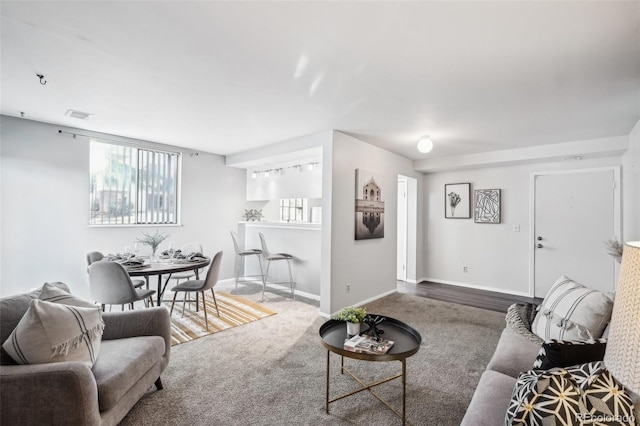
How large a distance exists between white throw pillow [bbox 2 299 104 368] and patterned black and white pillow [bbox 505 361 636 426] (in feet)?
6.61

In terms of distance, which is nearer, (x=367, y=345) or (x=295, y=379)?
(x=367, y=345)

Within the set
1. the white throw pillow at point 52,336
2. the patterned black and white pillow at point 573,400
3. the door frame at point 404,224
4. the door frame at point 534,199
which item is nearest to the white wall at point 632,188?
the door frame at point 534,199

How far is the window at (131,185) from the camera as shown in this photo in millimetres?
4309

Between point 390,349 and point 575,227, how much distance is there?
14.4 ft

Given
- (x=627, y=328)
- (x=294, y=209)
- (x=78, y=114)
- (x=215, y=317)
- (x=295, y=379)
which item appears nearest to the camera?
(x=627, y=328)

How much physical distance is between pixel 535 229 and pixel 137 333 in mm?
5550

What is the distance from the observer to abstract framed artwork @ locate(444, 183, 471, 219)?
559 cm

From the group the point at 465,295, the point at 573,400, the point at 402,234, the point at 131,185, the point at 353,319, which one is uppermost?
the point at 131,185

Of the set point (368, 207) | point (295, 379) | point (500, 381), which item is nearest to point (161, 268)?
point (295, 379)

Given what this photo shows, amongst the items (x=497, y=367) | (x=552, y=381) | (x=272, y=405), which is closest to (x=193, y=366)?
(x=272, y=405)

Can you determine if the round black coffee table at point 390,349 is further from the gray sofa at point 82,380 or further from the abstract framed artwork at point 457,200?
the abstract framed artwork at point 457,200

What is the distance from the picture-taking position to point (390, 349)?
192cm

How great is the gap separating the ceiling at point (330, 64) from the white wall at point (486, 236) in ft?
4.60

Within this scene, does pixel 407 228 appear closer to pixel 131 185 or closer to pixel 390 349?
pixel 390 349
